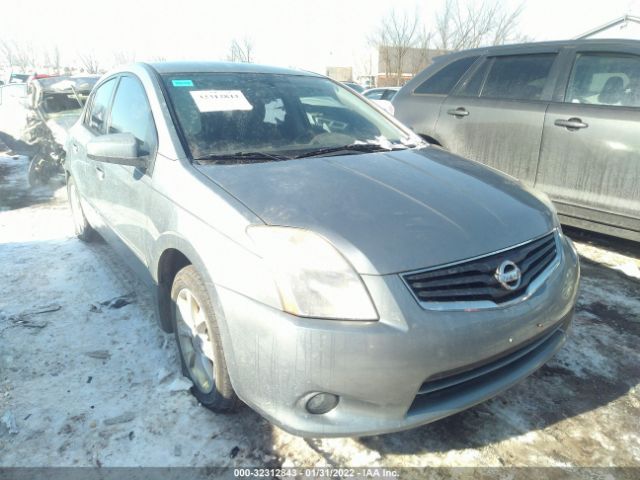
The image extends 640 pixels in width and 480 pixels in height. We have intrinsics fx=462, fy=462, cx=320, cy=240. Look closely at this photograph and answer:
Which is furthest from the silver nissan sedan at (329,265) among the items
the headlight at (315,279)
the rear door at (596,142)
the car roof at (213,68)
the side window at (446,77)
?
the side window at (446,77)

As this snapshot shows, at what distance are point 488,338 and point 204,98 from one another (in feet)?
6.40

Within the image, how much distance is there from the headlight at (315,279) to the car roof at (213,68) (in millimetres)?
1672

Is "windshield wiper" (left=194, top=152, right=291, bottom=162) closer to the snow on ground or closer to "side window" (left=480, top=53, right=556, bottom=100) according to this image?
the snow on ground

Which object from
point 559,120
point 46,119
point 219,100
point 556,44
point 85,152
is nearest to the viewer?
point 219,100

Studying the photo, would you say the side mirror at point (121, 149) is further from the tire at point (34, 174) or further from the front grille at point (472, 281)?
the tire at point (34, 174)

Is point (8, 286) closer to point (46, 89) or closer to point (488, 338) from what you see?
point (488, 338)

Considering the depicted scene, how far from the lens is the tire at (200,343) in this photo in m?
1.97

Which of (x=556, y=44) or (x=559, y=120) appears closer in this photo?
(x=559, y=120)

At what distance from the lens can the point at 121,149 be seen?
2.42m

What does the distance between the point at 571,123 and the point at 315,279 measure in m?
3.26

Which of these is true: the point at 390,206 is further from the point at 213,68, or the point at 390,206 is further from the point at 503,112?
the point at 503,112

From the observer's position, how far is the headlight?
5.33ft

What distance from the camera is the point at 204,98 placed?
2.61 meters

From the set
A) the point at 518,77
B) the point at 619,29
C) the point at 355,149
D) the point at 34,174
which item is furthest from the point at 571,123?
the point at 619,29
